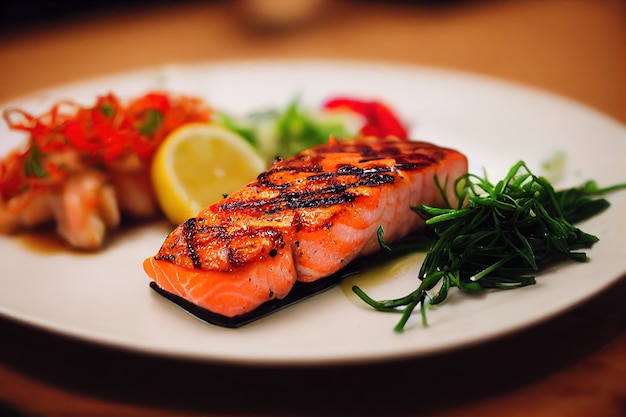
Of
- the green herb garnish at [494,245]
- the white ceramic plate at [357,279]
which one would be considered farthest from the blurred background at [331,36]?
the green herb garnish at [494,245]

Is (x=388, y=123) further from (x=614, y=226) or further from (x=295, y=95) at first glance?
(x=614, y=226)

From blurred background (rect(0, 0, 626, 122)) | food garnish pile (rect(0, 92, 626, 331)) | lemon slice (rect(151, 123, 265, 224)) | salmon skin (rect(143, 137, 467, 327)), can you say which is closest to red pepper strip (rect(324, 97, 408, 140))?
food garnish pile (rect(0, 92, 626, 331))

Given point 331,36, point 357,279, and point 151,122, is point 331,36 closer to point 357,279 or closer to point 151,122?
point 151,122

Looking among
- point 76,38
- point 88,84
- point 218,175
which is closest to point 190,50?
point 76,38

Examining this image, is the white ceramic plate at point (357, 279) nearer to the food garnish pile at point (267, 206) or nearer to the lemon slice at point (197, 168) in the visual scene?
the food garnish pile at point (267, 206)

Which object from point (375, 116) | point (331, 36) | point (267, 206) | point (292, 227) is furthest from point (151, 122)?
point (331, 36)
